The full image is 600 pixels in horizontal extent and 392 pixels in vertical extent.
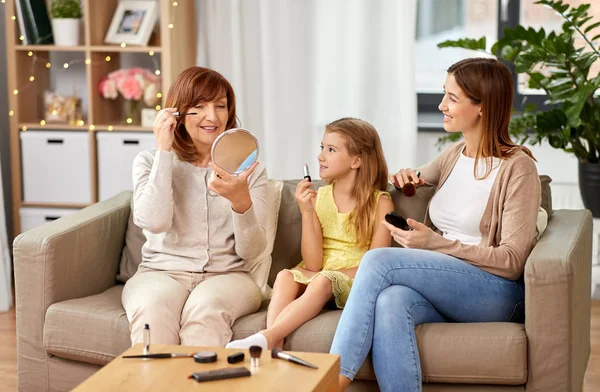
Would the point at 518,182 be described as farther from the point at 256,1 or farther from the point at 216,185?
the point at 256,1

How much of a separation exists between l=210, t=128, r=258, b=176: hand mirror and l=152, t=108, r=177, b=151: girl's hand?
185 millimetres

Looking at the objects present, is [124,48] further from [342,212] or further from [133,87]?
[342,212]

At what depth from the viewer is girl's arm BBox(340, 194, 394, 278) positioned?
2627 mm

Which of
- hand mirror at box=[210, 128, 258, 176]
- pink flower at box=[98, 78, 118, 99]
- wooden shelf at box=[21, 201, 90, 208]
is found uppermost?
pink flower at box=[98, 78, 118, 99]

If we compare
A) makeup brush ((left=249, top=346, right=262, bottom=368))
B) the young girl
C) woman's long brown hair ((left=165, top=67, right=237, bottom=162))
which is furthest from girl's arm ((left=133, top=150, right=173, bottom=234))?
makeup brush ((left=249, top=346, right=262, bottom=368))

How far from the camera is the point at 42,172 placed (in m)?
4.07

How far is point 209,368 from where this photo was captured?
1904 mm

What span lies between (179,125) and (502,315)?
103 cm

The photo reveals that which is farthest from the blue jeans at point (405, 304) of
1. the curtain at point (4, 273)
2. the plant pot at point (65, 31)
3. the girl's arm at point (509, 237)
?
the plant pot at point (65, 31)

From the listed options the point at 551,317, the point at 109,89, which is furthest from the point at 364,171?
the point at 109,89

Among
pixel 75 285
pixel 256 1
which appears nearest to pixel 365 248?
pixel 75 285

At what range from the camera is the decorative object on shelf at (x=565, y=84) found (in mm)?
3439

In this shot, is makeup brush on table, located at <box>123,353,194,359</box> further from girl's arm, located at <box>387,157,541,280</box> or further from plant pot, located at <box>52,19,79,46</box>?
plant pot, located at <box>52,19,79,46</box>

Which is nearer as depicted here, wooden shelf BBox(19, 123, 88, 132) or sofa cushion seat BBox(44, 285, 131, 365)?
sofa cushion seat BBox(44, 285, 131, 365)
